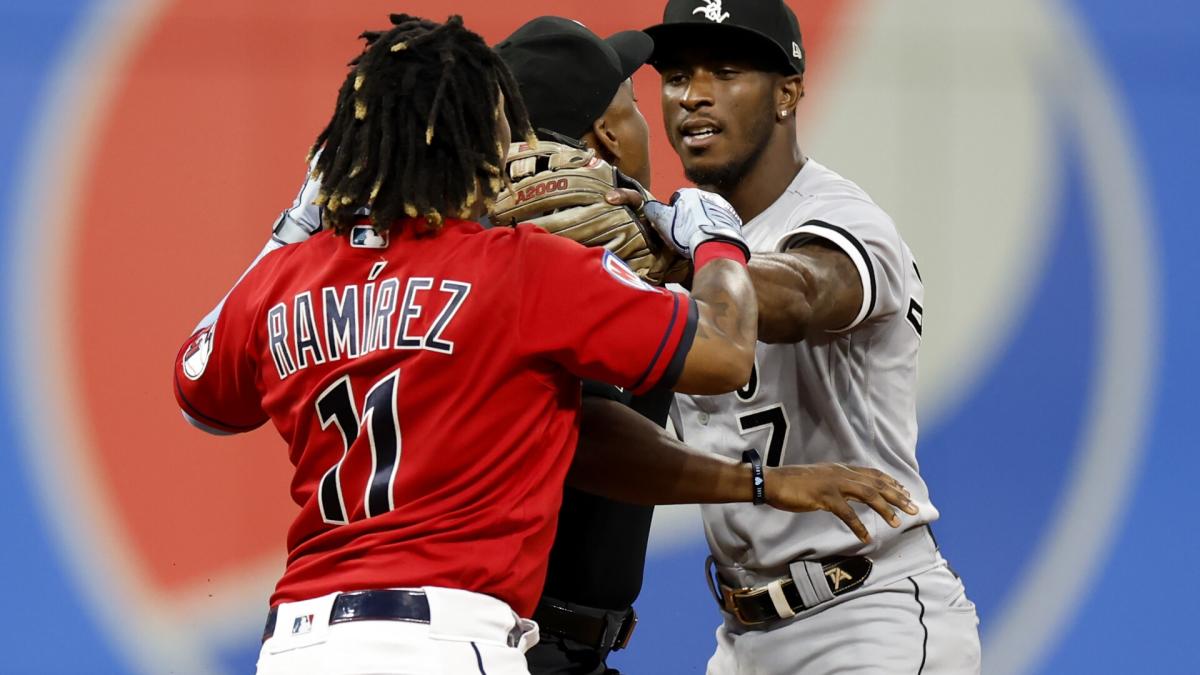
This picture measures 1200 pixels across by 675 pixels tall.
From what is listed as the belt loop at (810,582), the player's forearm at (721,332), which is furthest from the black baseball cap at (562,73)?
the belt loop at (810,582)

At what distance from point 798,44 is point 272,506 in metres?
1.92

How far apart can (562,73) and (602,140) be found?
21cm

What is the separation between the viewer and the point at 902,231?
12.5 ft

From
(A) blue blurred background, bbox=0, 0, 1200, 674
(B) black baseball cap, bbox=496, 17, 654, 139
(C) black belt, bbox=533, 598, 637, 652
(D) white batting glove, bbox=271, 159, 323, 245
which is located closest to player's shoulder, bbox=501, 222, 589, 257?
(D) white batting glove, bbox=271, 159, 323, 245

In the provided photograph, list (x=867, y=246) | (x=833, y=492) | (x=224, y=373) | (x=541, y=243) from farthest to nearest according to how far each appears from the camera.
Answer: (x=867, y=246) < (x=833, y=492) < (x=224, y=373) < (x=541, y=243)

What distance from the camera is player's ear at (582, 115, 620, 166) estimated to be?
243cm

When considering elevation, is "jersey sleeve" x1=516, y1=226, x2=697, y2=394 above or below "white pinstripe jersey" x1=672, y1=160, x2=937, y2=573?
above

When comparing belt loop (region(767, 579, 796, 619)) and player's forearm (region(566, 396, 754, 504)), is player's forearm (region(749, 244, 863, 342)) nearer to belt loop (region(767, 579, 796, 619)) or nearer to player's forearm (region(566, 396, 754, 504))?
player's forearm (region(566, 396, 754, 504))

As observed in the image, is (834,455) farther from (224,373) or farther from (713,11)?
(224,373)

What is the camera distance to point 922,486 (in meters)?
2.39

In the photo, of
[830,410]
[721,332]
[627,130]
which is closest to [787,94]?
[627,130]

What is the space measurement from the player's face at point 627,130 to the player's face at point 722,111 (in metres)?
0.09

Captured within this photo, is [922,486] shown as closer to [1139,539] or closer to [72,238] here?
[1139,539]

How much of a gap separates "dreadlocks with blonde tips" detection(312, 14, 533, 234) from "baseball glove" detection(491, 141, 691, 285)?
218 mm
